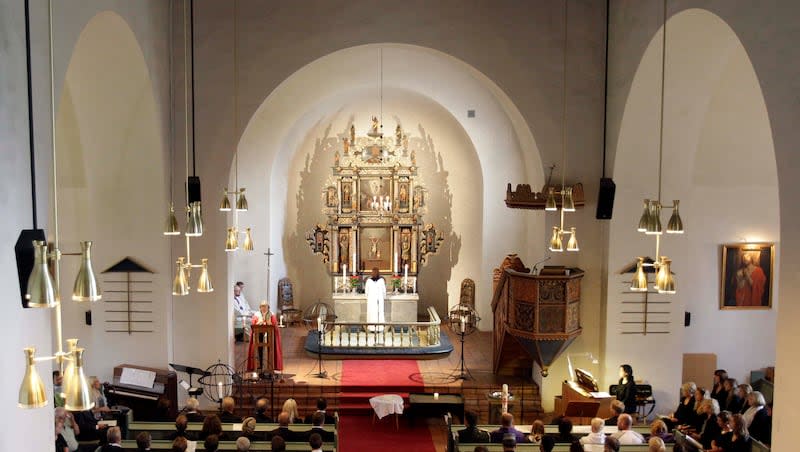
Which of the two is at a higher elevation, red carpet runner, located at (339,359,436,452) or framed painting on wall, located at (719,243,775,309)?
framed painting on wall, located at (719,243,775,309)

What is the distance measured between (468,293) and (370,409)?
20.1 feet

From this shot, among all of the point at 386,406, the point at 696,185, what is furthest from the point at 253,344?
the point at 696,185

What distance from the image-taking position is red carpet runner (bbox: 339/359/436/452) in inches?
416

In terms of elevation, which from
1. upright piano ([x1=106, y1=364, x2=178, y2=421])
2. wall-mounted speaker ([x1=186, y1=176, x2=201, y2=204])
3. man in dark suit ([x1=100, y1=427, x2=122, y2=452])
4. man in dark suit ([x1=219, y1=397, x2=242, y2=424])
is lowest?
upright piano ([x1=106, y1=364, x2=178, y2=421])

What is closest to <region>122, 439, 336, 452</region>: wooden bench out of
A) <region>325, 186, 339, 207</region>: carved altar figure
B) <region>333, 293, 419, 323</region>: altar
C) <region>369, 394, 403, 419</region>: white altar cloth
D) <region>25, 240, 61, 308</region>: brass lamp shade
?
<region>369, 394, 403, 419</region>: white altar cloth

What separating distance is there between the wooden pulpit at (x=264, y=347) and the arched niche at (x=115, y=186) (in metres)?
1.60

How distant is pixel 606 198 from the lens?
36.4ft

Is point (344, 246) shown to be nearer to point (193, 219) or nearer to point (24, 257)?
point (193, 219)

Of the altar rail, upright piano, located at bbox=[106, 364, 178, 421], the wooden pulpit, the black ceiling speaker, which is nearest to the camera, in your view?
the black ceiling speaker

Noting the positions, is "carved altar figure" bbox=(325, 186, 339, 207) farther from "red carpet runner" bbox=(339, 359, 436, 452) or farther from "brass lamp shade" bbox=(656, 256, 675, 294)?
"brass lamp shade" bbox=(656, 256, 675, 294)

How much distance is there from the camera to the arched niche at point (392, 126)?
15078 millimetres

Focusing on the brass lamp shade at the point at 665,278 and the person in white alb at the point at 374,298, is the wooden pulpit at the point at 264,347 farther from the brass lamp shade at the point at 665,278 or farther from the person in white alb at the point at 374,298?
the brass lamp shade at the point at 665,278

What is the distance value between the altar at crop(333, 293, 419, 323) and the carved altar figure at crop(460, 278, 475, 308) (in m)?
1.33

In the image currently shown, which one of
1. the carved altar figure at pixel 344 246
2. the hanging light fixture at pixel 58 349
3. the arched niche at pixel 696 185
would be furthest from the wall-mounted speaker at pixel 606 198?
the hanging light fixture at pixel 58 349
